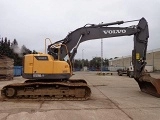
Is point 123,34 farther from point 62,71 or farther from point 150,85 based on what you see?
point 62,71

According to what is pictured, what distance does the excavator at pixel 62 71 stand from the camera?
41.4 feet

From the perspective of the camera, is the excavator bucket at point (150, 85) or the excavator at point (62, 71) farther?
the excavator bucket at point (150, 85)

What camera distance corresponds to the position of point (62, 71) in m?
13.3

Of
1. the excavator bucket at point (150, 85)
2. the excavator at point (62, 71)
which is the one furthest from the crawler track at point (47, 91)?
the excavator bucket at point (150, 85)

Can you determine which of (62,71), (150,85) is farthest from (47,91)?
(150,85)

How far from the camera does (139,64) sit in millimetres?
15445

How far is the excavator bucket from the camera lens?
13750mm

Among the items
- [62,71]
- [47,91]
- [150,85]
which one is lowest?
[47,91]

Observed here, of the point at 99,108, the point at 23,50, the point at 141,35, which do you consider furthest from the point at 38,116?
the point at 23,50

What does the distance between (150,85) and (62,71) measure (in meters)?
5.31

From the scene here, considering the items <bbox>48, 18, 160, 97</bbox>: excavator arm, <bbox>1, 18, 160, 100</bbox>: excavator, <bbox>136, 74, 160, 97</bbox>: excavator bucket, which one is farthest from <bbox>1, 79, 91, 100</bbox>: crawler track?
<bbox>136, 74, 160, 97</bbox>: excavator bucket

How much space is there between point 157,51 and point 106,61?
83916mm

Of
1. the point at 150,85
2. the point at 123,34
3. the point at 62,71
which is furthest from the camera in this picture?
the point at 123,34

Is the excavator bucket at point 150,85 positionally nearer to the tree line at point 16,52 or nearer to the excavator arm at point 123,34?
the excavator arm at point 123,34
